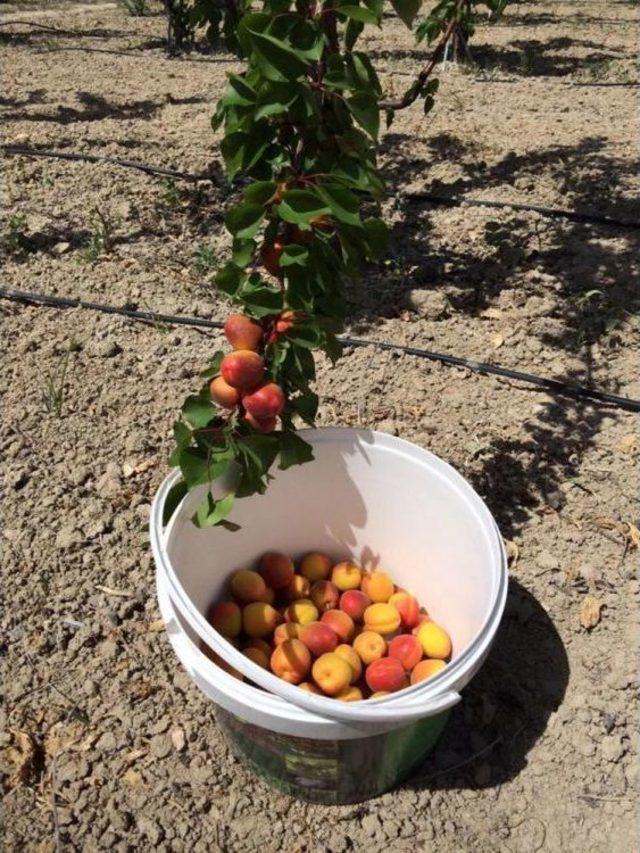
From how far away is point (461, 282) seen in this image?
3.14 meters

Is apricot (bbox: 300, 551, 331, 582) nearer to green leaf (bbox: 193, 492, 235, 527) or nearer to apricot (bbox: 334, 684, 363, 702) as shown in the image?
apricot (bbox: 334, 684, 363, 702)

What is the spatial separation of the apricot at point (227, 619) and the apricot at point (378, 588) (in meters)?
0.32

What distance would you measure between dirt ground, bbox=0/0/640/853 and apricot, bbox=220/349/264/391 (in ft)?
3.05

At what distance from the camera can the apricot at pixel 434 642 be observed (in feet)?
5.73

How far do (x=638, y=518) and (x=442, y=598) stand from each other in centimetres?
77

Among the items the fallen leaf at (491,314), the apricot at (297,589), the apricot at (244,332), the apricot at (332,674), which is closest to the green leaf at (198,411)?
the apricot at (244,332)

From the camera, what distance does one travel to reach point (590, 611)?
200cm

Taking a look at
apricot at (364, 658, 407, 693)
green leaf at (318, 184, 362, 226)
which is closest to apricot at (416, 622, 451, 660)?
apricot at (364, 658, 407, 693)

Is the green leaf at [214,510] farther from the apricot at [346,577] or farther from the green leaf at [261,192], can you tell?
the apricot at [346,577]

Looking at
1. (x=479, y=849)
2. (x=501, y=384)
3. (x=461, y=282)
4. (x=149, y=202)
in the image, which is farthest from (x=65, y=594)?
(x=149, y=202)

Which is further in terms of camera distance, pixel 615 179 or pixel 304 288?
pixel 615 179

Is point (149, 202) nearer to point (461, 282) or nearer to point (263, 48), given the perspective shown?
point (461, 282)

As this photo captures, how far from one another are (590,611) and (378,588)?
1.88 ft

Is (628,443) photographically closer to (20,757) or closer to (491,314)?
(491,314)
